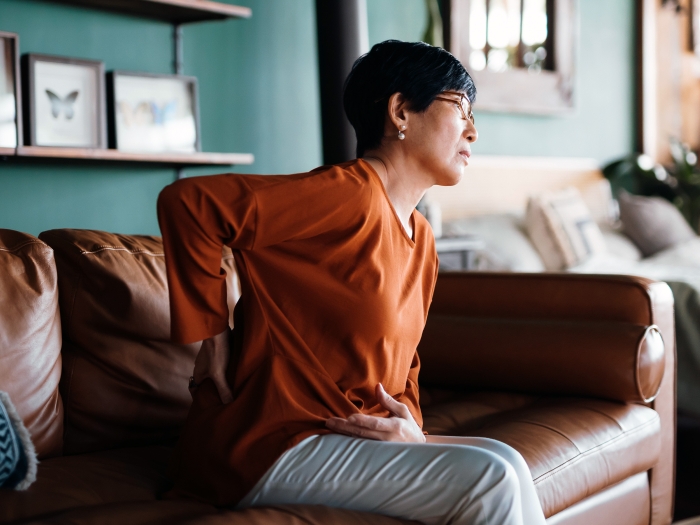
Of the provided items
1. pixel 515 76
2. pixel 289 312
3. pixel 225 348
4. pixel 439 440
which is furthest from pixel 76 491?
pixel 515 76

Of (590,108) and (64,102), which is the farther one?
(590,108)

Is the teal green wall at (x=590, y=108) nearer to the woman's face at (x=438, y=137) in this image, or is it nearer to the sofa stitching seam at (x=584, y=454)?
the sofa stitching seam at (x=584, y=454)

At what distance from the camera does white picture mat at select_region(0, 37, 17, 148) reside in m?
2.21

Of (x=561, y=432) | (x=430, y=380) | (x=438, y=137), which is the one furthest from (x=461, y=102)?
(x=430, y=380)

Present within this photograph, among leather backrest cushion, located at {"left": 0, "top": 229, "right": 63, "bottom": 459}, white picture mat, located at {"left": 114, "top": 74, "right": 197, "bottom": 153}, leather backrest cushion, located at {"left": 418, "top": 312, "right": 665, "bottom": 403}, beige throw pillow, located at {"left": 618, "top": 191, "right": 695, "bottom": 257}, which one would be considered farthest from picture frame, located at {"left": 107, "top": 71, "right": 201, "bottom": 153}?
beige throw pillow, located at {"left": 618, "top": 191, "right": 695, "bottom": 257}

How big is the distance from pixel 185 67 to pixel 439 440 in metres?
1.94

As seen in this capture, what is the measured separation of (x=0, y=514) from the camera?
3.95ft

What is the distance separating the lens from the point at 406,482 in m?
1.13

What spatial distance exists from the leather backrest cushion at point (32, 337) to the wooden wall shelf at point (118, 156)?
69 centimetres

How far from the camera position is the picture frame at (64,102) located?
7.54 ft

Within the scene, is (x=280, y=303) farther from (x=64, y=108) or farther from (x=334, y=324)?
(x=64, y=108)

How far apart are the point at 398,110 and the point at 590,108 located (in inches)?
146

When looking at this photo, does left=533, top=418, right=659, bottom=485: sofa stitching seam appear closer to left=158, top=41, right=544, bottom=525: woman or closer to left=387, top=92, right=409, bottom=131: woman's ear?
left=158, top=41, right=544, bottom=525: woman

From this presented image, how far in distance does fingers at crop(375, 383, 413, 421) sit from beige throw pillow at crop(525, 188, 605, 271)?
247 centimetres
